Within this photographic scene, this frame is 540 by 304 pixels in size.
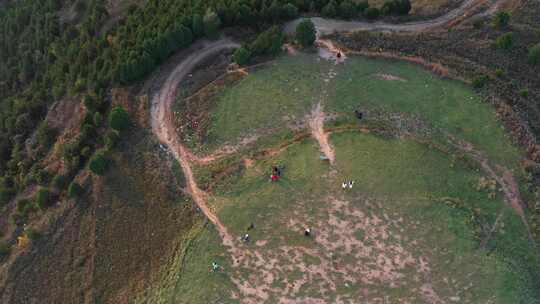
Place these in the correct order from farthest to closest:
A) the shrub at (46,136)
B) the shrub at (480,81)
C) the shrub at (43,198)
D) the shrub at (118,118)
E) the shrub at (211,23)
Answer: the shrub at (46,136)
the shrub at (211,23)
the shrub at (118,118)
the shrub at (43,198)
the shrub at (480,81)

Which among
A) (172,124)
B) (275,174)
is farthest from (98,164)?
(275,174)

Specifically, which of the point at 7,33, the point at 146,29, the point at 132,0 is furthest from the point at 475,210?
the point at 7,33

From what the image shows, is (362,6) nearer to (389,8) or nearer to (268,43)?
(389,8)

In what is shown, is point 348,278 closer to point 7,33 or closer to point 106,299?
point 106,299

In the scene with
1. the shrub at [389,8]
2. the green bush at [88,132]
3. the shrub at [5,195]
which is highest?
the shrub at [389,8]

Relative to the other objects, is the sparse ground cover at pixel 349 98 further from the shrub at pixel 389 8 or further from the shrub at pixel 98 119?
the shrub at pixel 98 119

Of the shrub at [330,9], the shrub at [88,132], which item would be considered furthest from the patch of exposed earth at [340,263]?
the shrub at [330,9]
